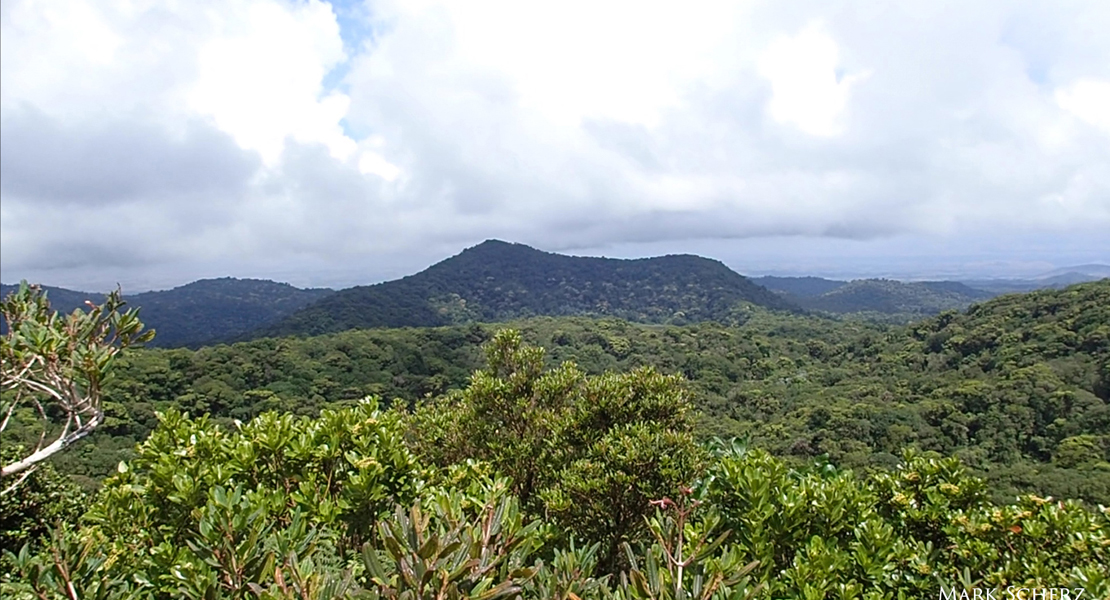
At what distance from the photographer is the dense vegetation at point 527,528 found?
5.95 ft

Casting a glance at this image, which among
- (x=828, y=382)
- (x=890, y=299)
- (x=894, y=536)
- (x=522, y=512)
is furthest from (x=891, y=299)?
(x=522, y=512)

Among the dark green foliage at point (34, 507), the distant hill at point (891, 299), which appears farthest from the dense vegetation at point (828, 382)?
the distant hill at point (891, 299)

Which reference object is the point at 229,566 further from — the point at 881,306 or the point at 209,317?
the point at 881,306

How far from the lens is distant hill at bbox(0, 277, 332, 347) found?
134 metres

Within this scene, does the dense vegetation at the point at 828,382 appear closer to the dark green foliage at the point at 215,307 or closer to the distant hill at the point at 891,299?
the dark green foliage at the point at 215,307

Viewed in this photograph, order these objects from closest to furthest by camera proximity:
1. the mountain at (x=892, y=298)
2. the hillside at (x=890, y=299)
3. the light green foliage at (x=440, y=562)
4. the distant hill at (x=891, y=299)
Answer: the light green foliage at (x=440, y=562) → the hillside at (x=890, y=299) → the distant hill at (x=891, y=299) → the mountain at (x=892, y=298)

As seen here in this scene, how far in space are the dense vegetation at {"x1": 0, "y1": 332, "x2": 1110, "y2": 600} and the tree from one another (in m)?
0.56

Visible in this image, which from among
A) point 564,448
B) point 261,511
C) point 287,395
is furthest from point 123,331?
point 287,395

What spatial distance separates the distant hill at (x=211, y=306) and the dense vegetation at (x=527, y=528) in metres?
131

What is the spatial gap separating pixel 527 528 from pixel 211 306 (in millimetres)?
184656

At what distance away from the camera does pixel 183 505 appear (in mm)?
3330

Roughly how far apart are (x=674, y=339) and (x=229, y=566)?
7988 centimetres

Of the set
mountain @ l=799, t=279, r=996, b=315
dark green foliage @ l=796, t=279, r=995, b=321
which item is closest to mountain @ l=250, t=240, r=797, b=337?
dark green foliage @ l=796, t=279, r=995, b=321

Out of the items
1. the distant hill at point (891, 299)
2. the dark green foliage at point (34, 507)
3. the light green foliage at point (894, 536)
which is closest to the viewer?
the light green foliage at point (894, 536)
